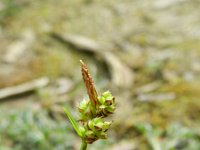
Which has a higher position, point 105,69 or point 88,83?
point 88,83

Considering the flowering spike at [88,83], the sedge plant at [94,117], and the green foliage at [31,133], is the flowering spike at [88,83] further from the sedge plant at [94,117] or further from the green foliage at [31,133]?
the green foliage at [31,133]

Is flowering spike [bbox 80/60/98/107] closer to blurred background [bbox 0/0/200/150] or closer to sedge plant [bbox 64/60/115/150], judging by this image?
sedge plant [bbox 64/60/115/150]

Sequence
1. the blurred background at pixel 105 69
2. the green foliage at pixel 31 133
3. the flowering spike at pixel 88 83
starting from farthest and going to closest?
the blurred background at pixel 105 69
the green foliage at pixel 31 133
the flowering spike at pixel 88 83

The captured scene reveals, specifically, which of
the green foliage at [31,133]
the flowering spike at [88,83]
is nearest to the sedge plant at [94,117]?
the flowering spike at [88,83]

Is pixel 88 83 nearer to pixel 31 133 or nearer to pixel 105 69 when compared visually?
pixel 31 133

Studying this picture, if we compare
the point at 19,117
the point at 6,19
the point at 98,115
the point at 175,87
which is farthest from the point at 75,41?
the point at 98,115

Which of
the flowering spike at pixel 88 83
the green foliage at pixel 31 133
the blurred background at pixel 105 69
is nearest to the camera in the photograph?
the flowering spike at pixel 88 83

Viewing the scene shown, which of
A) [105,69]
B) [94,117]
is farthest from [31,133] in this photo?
[94,117]

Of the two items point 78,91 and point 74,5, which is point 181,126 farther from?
point 74,5
